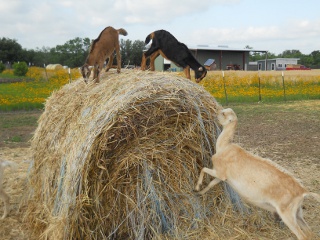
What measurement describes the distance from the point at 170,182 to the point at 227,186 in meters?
0.79

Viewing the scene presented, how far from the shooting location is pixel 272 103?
19.3 meters

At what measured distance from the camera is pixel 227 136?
449 cm

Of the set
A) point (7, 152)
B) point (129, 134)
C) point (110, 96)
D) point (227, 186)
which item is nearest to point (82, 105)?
point (110, 96)

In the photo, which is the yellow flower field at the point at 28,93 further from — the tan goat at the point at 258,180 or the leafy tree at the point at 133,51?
the tan goat at the point at 258,180

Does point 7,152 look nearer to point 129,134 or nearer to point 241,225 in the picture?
point 129,134

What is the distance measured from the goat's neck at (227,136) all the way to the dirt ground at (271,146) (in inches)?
41.7

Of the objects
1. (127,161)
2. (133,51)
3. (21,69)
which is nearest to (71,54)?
(21,69)

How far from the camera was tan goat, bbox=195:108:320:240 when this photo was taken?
3973mm

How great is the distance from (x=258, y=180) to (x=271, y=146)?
573cm

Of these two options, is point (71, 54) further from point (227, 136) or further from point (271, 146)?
point (227, 136)

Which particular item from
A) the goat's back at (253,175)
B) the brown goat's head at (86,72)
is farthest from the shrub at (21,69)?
the goat's back at (253,175)

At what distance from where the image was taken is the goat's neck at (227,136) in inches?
176

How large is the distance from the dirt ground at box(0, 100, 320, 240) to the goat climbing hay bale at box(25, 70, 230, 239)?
76 centimetres

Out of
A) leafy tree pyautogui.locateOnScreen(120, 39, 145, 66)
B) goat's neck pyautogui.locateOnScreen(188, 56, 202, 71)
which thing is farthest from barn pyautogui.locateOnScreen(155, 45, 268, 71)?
goat's neck pyautogui.locateOnScreen(188, 56, 202, 71)
